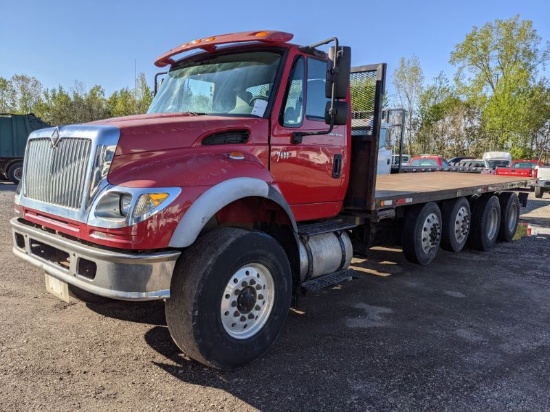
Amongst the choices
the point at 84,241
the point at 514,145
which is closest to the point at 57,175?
the point at 84,241

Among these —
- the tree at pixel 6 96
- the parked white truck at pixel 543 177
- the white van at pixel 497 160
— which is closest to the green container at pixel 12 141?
the parked white truck at pixel 543 177

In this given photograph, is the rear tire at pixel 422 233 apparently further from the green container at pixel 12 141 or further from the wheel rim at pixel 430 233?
the green container at pixel 12 141

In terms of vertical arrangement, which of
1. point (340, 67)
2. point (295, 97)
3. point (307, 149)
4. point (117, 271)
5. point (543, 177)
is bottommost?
point (117, 271)

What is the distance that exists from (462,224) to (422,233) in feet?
5.00

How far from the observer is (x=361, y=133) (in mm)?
5555

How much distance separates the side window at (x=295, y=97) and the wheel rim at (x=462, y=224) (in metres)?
4.53

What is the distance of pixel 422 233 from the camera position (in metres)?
6.79

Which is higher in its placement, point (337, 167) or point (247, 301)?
point (337, 167)

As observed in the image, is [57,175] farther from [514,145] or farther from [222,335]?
[514,145]

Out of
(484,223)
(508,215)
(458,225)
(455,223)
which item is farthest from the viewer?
(508,215)

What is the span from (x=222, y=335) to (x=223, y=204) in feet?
3.25

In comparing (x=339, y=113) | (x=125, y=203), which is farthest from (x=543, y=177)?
(x=125, y=203)

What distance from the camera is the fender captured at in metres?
3.12

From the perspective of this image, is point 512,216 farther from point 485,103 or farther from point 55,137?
point 485,103
